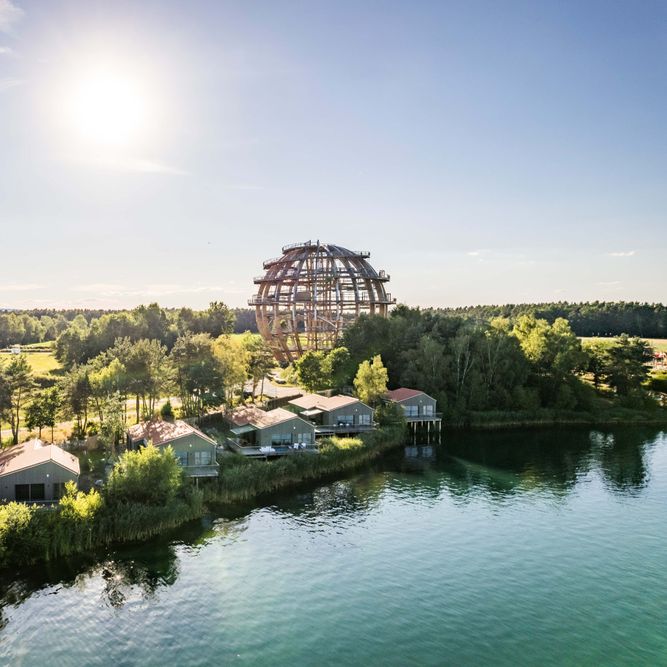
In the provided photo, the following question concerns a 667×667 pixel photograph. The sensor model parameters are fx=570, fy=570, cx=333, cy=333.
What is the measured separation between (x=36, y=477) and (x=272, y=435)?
18031mm

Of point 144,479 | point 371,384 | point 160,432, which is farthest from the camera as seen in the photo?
point 371,384

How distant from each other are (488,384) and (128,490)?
1914 inches

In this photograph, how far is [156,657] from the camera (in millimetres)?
21000

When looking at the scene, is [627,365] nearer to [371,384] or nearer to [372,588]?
[371,384]

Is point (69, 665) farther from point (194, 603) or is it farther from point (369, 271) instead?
point (369, 271)

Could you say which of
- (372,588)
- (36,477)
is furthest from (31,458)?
(372,588)

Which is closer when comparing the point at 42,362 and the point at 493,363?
the point at 493,363

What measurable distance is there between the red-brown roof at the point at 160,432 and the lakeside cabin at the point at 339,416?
14.2 metres

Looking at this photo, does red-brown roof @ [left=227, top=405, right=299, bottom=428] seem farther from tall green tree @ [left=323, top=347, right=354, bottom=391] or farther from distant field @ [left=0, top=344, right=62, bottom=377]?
distant field @ [left=0, top=344, right=62, bottom=377]

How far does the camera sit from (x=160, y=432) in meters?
39.8

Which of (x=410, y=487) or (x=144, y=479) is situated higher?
(x=144, y=479)

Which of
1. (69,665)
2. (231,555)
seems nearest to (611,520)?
(231,555)

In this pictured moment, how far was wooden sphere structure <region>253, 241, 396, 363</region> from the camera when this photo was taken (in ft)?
244

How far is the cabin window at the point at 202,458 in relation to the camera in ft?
125
